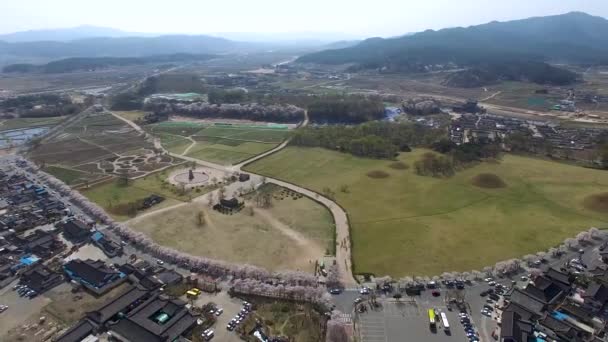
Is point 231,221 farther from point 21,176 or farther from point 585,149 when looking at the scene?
point 585,149

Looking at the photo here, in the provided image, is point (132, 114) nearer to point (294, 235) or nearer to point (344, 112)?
point (344, 112)

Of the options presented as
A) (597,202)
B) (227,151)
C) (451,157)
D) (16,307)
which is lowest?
(16,307)

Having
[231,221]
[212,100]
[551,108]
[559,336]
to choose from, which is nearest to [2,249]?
[231,221]

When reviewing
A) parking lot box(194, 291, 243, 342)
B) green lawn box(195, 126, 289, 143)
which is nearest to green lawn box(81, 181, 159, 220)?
parking lot box(194, 291, 243, 342)

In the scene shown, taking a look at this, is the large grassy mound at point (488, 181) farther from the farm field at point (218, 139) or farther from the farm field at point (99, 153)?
the farm field at point (99, 153)

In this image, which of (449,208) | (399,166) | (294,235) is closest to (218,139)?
(399,166)

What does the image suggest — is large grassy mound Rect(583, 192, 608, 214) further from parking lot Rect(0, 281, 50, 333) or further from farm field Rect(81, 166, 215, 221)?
parking lot Rect(0, 281, 50, 333)

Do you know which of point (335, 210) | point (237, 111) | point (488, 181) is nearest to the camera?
point (335, 210)
